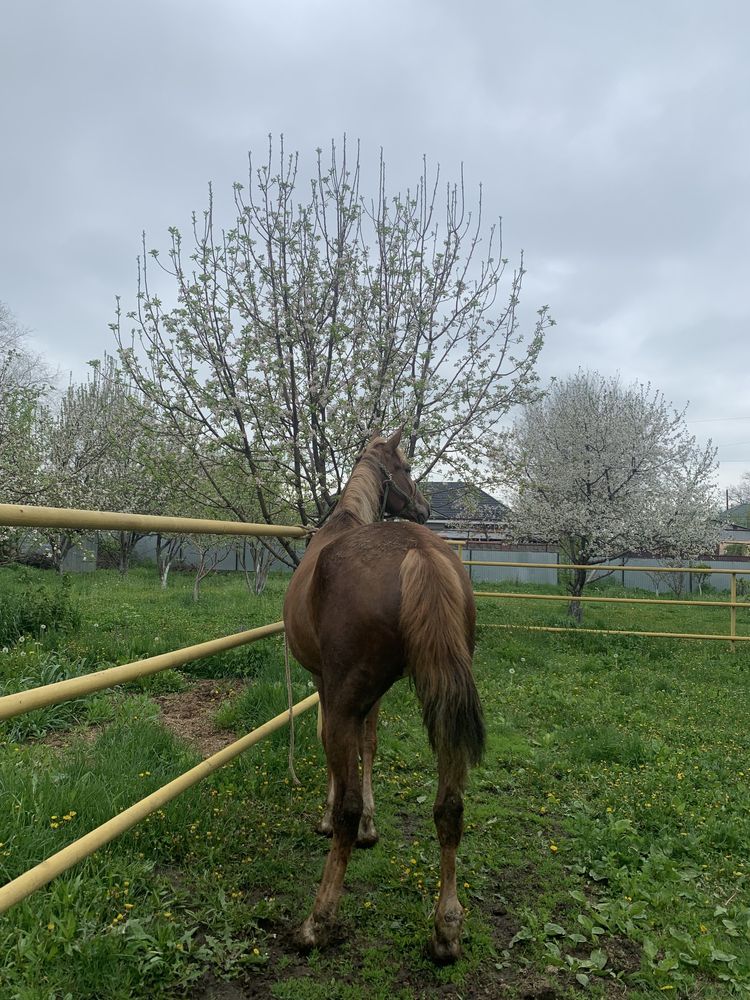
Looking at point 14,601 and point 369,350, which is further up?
point 369,350

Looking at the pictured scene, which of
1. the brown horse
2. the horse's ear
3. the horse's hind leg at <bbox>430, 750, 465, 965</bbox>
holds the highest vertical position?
the horse's ear

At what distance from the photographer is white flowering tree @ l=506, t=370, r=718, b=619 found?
1335cm

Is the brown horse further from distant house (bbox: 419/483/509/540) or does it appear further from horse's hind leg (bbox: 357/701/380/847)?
distant house (bbox: 419/483/509/540)

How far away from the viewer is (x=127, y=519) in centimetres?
202

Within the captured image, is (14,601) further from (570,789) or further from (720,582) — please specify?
(720,582)

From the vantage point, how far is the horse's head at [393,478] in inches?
151

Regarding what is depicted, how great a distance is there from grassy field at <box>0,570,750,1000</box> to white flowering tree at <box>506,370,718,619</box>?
327 inches

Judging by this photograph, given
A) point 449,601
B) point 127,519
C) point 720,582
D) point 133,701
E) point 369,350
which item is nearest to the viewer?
point 127,519

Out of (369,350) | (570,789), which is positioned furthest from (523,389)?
(570,789)

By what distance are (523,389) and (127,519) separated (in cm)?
498

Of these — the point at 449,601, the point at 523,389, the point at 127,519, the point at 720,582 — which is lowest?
the point at 720,582

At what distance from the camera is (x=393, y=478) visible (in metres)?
3.86

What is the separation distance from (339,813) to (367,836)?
35.6 inches

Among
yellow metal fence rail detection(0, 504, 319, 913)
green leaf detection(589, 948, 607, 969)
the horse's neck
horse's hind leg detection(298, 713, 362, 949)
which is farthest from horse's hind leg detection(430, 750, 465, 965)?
the horse's neck
